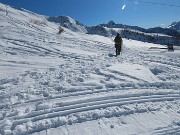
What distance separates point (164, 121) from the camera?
274 inches

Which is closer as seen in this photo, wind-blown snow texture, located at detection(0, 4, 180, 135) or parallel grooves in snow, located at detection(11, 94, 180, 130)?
wind-blown snow texture, located at detection(0, 4, 180, 135)

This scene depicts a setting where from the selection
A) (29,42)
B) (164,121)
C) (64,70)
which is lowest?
Answer: (164,121)

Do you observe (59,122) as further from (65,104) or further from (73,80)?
(73,80)

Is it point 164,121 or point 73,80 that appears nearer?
point 164,121

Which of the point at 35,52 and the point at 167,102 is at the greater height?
the point at 35,52

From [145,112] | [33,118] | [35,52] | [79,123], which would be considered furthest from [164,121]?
[35,52]

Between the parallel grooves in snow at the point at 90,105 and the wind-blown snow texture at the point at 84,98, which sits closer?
the wind-blown snow texture at the point at 84,98

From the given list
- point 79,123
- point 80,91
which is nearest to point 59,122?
point 79,123

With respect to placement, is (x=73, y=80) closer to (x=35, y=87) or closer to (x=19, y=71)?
(x=35, y=87)

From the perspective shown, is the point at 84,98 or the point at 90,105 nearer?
the point at 90,105

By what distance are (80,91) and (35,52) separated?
24.4ft

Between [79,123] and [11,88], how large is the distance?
11.2 feet

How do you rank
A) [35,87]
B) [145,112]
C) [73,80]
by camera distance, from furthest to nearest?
[73,80] < [35,87] < [145,112]

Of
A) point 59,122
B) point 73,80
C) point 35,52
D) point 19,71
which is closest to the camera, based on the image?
point 59,122
